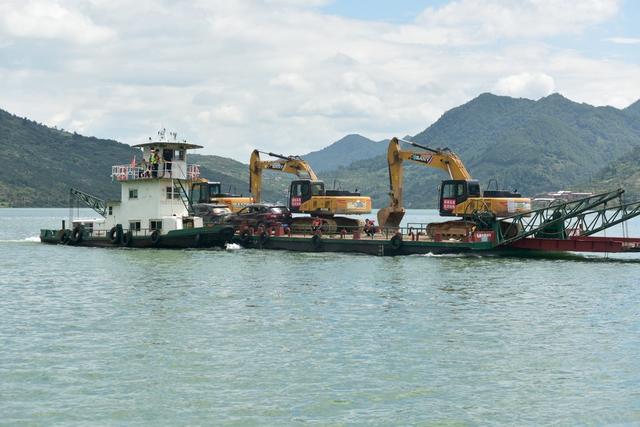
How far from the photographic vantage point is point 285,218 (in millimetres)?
56562

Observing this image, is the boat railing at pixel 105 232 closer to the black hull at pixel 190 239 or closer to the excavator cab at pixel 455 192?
the black hull at pixel 190 239

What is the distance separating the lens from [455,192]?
49562 millimetres

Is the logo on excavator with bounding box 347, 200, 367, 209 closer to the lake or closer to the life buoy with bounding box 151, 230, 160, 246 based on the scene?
the life buoy with bounding box 151, 230, 160, 246

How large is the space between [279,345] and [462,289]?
13705 millimetres

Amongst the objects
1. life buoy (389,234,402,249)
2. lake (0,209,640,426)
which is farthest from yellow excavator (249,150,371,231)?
lake (0,209,640,426)

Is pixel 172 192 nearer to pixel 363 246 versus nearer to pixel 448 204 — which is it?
pixel 363 246

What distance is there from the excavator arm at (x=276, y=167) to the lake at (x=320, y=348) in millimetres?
21745

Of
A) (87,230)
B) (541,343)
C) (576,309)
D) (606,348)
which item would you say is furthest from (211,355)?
(87,230)

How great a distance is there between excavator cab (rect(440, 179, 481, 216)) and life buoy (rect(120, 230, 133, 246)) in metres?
20.1

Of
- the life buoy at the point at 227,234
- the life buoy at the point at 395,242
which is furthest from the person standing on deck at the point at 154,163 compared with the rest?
the life buoy at the point at 395,242

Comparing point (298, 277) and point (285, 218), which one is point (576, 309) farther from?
point (285, 218)

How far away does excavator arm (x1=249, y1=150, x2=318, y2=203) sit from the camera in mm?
61812

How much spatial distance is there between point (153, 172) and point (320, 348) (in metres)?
36.8

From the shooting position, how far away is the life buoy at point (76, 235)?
60.0 m
